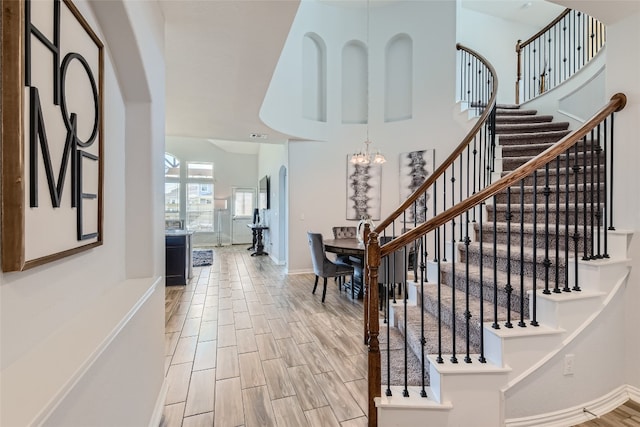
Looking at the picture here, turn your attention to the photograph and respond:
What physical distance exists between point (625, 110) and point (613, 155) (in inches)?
12.1

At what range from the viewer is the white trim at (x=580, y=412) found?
174 centimetres

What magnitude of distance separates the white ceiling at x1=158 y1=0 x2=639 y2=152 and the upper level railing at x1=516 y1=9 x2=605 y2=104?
390 centimetres

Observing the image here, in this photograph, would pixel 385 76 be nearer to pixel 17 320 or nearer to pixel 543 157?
pixel 543 157

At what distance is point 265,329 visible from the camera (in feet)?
10.5

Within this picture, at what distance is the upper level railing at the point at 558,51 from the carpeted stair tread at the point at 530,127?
37.5 inches

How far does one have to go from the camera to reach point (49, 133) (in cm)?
85

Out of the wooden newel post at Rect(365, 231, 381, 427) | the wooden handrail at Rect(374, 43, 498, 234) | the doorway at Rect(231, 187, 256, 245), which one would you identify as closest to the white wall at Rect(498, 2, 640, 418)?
the wooden newel post at Rect(365, 231, 381, 427)

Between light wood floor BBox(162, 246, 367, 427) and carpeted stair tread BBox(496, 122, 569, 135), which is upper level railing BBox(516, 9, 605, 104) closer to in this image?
carpeted stair tread BBox(496, 122, 569, 135)

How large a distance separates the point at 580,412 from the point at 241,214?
370 inches

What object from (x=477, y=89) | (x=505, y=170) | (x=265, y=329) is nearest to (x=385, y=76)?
(x=477, y=89)

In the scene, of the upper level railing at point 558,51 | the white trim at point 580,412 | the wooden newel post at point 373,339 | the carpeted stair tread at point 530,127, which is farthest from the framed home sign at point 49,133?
the upper level railing at point 558,51

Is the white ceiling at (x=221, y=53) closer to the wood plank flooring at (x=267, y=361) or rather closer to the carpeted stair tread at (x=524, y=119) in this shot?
the wood plank flooring at (x=267, y=361)

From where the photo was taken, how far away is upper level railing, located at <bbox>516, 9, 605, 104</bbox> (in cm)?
425

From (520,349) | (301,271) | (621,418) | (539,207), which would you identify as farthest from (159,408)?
(301,271)
